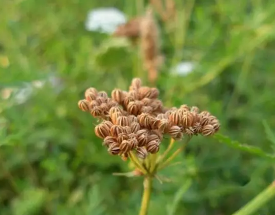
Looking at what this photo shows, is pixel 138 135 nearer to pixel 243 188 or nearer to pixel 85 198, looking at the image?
pixel 243 188

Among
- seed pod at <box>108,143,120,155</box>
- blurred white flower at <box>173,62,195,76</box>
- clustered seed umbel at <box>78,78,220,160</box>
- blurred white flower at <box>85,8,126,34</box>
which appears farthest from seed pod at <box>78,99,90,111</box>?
blurred white flower at <box>85,8,126,34</box>

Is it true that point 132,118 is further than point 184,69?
No

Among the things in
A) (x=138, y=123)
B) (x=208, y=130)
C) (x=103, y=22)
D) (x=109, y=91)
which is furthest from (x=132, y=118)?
(x=103, y=22)

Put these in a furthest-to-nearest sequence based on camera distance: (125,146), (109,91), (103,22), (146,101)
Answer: (103,22), (109,91), (146,101), (125,146)

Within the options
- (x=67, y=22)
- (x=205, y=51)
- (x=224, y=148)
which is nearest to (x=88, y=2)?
(x=67, y=22)

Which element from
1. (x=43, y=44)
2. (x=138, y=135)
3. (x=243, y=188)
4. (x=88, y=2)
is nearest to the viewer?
(x=138, y=135)

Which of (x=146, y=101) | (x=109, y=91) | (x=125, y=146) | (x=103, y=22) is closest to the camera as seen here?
(x=125, y=146)

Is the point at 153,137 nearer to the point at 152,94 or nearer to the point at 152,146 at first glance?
the point at 152,146

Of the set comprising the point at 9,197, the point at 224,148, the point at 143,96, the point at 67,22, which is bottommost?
the point at 9,197
